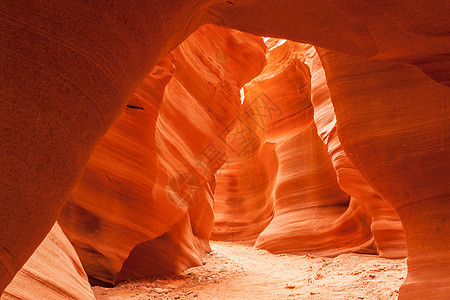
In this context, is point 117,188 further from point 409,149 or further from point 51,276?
point 409,149

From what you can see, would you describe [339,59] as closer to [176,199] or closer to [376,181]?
[376,181]

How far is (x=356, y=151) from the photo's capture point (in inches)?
178

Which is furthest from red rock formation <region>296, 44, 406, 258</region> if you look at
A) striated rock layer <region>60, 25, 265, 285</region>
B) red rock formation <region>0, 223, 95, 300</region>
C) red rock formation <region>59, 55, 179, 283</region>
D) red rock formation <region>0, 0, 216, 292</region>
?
red rock formation <region>0, 0, 216, 292</region>

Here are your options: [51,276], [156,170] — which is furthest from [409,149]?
[51,276]

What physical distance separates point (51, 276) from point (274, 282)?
3.95 meters

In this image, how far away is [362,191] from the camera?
8.47 m

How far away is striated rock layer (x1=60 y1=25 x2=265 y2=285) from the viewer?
555 centimetres

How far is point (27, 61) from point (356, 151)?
12.1 ft

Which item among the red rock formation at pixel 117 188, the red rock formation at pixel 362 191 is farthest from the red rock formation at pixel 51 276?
the red rock formation at pixel 362 191

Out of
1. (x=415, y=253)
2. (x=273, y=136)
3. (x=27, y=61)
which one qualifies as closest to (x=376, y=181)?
(x=415, y=253)

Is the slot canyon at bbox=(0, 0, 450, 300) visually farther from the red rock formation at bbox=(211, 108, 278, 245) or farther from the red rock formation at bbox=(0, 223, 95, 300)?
the red rock formation at bbox=(211, 108, 278, 245)

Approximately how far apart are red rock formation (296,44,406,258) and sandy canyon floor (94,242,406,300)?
0.43 meters

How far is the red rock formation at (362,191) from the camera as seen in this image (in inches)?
316

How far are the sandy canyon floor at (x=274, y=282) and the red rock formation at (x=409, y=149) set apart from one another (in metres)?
0.86
